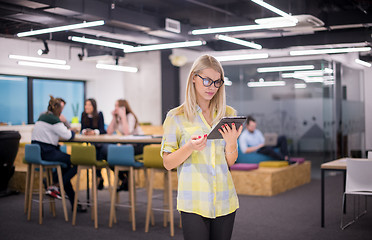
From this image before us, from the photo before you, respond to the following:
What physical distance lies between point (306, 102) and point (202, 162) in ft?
31.5

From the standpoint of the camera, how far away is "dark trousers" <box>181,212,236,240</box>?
7.58ft

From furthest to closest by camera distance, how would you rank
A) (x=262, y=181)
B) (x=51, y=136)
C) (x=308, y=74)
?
(x=308, y=74) < (x=262, y=181) < (x=51, y=136)

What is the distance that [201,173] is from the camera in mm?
2338

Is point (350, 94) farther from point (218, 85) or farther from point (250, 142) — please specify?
point (218, 85)

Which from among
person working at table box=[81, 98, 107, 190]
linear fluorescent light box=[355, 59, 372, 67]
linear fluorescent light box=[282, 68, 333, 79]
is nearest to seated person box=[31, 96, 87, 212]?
person working at table box=[81, 98, 107, 190]

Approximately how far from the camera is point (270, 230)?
18.3 feet

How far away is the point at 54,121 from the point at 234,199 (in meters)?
4.35

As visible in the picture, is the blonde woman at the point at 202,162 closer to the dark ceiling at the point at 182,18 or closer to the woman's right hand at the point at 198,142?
the woman's right hand at the point at 198,142

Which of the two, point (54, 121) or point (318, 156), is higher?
point (54, 121)

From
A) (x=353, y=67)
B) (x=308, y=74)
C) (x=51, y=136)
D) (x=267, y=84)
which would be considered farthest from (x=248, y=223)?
(x=267, y=84)

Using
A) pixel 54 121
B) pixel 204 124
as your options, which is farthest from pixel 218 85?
pixel 54 121

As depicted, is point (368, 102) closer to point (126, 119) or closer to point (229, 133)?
point (126, 119)

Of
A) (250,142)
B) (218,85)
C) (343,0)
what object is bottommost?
(250,142)

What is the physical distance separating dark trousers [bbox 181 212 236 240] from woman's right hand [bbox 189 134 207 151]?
343 mm
